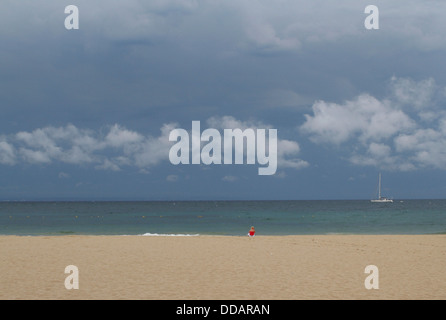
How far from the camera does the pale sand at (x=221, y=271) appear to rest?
12.2 m

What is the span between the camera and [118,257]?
19359mm

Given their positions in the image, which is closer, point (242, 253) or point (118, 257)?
point (118, 257)

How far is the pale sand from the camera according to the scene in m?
12.2

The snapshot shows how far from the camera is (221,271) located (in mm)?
15711

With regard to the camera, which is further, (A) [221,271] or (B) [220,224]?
(B) [220,224]

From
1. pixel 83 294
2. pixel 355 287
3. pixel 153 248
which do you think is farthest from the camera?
pixel 153 248

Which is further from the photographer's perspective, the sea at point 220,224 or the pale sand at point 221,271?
the sea at point 220,224

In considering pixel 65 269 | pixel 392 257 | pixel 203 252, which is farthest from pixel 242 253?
pixel 65 269

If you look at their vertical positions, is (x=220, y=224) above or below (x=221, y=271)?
above

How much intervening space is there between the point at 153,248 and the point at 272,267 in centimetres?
830

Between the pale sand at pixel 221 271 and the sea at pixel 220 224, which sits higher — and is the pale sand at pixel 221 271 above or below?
below
